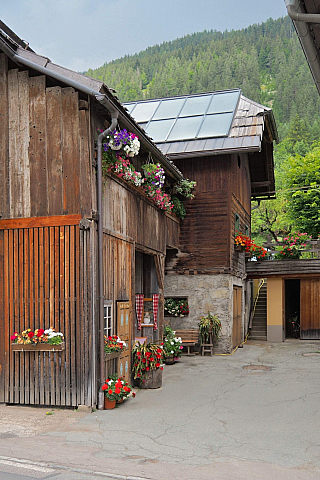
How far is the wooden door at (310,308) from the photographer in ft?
71.2

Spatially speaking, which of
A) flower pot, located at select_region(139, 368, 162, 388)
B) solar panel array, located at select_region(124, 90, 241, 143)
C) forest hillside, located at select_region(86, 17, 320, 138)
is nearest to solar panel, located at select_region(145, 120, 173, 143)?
solar panel array, located at select_region(124, 90, 241, 143)

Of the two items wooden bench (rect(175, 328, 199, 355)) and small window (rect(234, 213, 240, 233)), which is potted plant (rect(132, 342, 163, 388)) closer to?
wooden bench (rect(175, 328, 199, 355))

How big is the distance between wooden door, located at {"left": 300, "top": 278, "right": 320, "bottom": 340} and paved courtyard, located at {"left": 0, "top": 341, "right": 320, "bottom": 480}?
32.6ft

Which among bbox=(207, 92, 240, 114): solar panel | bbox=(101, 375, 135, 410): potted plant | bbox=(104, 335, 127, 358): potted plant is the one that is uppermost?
bbox=(207, 92, 240, 114): solar panel

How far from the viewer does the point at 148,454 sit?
6.53 meters

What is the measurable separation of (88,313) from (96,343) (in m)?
0.54

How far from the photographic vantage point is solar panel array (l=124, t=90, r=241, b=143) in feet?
59.0

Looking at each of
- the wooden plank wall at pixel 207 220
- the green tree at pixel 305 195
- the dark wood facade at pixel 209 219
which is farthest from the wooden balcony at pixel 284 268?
the green tree at pixel 305 195

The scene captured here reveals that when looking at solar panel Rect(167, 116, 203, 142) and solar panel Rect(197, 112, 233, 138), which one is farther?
solar panel Rect(167, 116, 203, 142)

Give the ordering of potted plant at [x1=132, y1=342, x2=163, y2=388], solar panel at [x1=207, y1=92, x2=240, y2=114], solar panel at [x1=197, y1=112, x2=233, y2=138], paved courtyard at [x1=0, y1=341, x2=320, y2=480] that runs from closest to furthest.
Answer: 1. paved courtyard at [x1=0, y1=341, x2=320, y2=480]
2. potted plant at [x1=132, y1=342, x2=163, y2=388]
3. solar panel at [x1=197, y1=112, x2=233, y2=138]
4. solar panel at [x1=207, y1=92, x2=240, y2=114]

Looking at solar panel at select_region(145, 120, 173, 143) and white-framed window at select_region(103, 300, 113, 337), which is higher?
solar panel at select_region(145, 120, 173, 143)

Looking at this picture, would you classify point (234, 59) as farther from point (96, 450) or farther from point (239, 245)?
point (96, 450)

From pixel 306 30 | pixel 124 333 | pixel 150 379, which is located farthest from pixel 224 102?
pixel 306 30

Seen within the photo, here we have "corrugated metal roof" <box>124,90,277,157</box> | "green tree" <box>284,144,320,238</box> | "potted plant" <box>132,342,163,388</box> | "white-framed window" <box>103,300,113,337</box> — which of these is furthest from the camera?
"green tree" <box>284,144,320,238</box>
